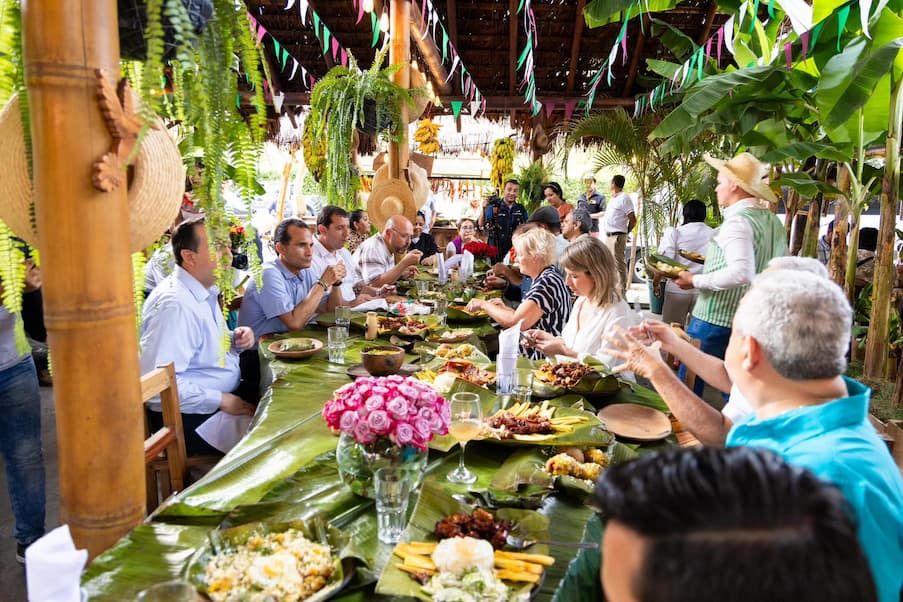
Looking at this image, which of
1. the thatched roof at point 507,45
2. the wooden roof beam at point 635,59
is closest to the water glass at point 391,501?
the thatched roof at point 507,45

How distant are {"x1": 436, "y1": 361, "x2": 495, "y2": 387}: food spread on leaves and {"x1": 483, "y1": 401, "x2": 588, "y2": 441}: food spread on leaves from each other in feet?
1.45

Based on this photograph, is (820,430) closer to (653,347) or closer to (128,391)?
(653,347)

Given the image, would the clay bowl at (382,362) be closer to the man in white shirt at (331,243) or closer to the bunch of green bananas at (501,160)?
the man in white shirt at (331,243)

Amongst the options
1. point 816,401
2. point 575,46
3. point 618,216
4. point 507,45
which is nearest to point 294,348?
point 816,401

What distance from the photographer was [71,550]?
3.32 feet

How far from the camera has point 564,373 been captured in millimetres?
2545

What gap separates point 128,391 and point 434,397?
0.69m

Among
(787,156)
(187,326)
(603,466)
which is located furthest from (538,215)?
(603,466)

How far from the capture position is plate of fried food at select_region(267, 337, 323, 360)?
299cm

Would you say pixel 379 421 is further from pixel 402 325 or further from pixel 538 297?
pixel 538 297

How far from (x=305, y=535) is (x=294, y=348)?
1844 mm

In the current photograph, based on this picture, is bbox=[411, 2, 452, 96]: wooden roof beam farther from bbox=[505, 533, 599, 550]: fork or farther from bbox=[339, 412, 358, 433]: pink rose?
bbox=[505, 533, 599, 550]: fork

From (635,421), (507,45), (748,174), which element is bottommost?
(635,421)

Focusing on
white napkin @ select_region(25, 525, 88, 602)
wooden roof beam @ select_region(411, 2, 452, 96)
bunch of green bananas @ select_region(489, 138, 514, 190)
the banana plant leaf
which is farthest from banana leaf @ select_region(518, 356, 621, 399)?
bunch of green bananas @ select_region(489, 138, 514, 190)
